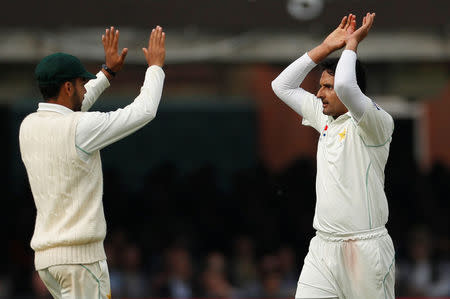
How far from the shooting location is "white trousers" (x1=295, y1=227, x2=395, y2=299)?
14.4 feet

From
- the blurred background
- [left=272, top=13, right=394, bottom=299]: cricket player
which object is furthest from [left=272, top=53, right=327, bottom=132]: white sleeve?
the blurred background

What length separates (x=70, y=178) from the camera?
418 cm

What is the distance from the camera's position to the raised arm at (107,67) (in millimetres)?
4773

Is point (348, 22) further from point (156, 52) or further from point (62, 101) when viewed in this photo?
point (62, 101)

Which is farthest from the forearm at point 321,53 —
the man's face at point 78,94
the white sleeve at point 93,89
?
the man's face at point 78,94

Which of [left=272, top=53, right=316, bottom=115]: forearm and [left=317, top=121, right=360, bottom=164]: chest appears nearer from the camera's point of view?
[left=317, top=121, right=360, bottom=164]: chest

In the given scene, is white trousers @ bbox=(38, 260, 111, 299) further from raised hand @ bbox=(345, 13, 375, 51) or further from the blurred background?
the blurred background

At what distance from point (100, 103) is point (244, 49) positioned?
401cm

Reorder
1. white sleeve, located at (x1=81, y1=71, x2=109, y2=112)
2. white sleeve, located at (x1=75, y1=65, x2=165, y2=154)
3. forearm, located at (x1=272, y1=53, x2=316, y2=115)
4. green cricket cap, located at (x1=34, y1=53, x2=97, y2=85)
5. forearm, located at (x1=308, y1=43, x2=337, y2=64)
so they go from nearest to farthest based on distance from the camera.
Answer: white sleeve, located at (x1=75, y1=65, x2=165, y2=154) → green cricket cap, located at (x1=34, y1=53, x2=97, y2=85) → forearm, located at (x1=308, y1=43, x2=337, y2=64) → white sleeve, located at (x1=81, y1=71, x2=109, y2=112) → forearm, located at (x1=272, y1=53, x2=316, y2=115)

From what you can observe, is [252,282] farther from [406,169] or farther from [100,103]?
[100,103]

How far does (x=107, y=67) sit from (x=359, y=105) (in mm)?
1428

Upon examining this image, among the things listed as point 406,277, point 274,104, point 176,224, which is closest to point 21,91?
point 176,224

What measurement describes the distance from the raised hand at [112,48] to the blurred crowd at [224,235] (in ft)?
11.2

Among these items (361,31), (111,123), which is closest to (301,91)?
(361,31)
